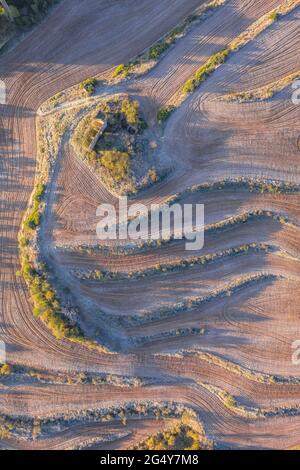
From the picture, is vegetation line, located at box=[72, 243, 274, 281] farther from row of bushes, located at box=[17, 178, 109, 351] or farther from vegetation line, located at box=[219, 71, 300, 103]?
vegetation line, located at box=[219, 71, 300, 103]

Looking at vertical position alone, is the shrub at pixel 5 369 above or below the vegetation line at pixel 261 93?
below

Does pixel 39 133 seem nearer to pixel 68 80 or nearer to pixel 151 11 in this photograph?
pixel 68 80

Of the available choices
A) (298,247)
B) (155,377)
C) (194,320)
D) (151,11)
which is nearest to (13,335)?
(155,377)

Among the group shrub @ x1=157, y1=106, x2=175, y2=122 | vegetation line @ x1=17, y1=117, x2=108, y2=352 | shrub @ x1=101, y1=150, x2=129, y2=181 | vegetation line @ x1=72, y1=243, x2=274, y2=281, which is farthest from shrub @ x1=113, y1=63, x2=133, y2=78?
vegetation line @ x1=72, y1=243, x2=274, y2=281

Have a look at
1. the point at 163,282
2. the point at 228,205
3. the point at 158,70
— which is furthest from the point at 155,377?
the point at 158,70

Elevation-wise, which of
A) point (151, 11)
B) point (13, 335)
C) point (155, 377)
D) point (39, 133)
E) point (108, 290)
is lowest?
point (155, 377)

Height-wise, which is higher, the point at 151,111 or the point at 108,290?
the point at 151,111

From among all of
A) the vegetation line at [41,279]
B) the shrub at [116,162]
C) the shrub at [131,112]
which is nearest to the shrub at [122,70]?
the shrub at [131,112]

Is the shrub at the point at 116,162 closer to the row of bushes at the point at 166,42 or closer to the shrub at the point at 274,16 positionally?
the row of bushes at the point at 166,42
